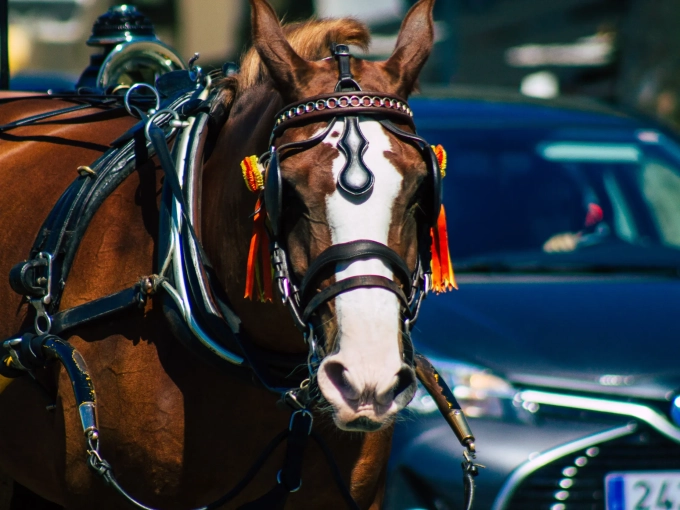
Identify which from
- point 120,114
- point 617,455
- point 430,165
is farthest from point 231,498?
point 617,455

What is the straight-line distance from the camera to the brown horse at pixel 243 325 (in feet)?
6.42

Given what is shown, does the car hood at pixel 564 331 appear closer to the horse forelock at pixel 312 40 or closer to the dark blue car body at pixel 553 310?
the dark blue car body at pixel 553 310

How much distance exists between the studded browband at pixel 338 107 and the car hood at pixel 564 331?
1.46 metres

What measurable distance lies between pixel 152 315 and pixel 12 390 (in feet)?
1.85

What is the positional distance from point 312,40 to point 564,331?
170cm

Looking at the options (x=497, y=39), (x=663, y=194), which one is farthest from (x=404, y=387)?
(x=497, y=39)

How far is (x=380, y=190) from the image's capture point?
199 centimetres

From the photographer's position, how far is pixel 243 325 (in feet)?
7.81

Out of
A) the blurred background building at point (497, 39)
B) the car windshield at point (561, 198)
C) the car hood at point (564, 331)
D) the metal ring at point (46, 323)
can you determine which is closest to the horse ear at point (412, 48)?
the blurred background building at point (497, 39)

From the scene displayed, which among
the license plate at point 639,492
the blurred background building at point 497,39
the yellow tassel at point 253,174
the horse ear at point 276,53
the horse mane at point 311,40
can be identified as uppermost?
the blurred background building at point 497,39

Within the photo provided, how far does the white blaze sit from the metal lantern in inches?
59.2

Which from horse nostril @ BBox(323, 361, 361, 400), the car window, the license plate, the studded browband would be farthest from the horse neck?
the car window

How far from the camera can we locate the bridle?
1957mm

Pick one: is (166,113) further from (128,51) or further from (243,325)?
(128,51)
